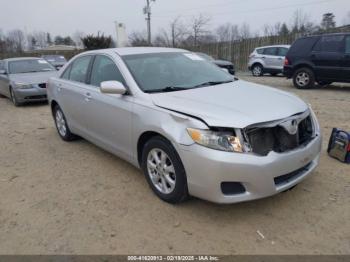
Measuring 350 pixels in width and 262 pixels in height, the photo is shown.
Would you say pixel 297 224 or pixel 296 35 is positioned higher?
pixel 296 35

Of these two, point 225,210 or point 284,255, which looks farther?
point 225,210

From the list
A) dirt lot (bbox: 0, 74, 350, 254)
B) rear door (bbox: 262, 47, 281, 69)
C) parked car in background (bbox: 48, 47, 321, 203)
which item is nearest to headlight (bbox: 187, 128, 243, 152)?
parked car in background (bbox: 48, 47, 321, 203)

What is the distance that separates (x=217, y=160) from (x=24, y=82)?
837cm

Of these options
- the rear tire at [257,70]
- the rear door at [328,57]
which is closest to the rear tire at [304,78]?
the rear door at [328,57]

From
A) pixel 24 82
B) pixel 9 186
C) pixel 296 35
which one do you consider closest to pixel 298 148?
pixel 9 186

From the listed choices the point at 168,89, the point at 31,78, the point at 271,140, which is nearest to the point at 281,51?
the point at 31,78

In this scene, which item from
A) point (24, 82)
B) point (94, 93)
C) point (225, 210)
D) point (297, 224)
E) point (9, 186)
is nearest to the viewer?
point (297, 224)

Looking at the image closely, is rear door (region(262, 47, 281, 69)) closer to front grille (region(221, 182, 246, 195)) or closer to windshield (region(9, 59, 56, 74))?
windshield (region(9, 59, 56, 74))

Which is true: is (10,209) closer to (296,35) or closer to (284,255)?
(284,255)

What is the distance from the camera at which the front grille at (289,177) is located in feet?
10.1

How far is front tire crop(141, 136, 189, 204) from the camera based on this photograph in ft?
10.4

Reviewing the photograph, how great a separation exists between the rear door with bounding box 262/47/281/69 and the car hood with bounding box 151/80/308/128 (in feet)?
43.9

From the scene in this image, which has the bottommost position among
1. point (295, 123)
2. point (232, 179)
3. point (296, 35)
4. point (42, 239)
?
point (42, 239)

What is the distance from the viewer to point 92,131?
4.70 metres
